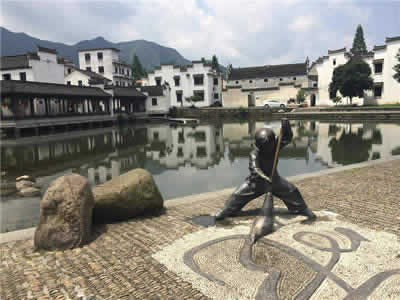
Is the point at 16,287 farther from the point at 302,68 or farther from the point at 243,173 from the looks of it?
the point at 302,68

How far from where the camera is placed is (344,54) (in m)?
42.2

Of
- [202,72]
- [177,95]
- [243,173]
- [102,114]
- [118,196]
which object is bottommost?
[243,173]

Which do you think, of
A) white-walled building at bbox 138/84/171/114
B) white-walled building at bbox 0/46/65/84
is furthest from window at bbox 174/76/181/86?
white-walled building at bbox 0/46/65/84

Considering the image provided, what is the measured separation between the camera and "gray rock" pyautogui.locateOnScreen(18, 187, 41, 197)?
9.54 meters

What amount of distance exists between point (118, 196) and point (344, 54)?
1793 inches

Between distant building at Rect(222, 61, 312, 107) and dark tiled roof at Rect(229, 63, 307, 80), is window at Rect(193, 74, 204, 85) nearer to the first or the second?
distant building at Rect(222, 61, 312, 107)

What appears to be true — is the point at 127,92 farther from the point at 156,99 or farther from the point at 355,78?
the point at 355,78

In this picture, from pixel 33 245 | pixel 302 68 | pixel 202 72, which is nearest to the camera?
pixel 33 245

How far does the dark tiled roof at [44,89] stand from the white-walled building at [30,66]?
9482mm

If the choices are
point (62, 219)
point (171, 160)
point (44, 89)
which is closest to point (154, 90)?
point (44, 89)

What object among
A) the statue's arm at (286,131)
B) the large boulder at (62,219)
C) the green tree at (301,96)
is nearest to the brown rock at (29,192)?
the large boulder at (62,219)

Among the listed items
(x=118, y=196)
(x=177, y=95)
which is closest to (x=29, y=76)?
(x=177, y=95)

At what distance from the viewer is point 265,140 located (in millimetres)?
5105

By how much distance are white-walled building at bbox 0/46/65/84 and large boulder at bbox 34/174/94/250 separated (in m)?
39.8
